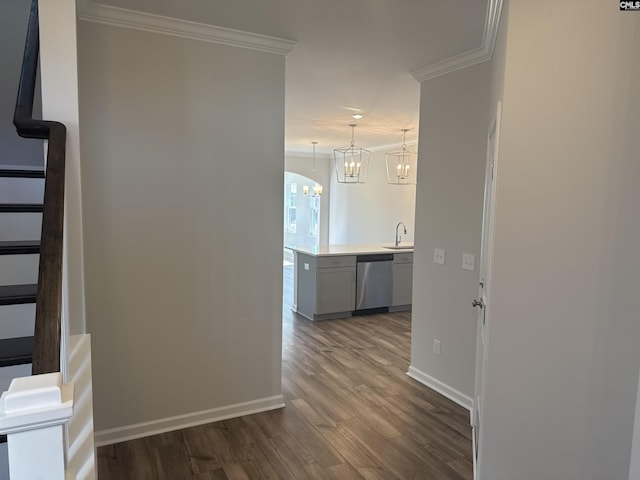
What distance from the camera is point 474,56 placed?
307 centimetres

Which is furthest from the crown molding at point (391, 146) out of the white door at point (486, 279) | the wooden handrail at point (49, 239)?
the wooden handrail at point (49, 239)

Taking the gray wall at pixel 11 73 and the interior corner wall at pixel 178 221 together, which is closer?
the interior corner wall at pixel 178 221

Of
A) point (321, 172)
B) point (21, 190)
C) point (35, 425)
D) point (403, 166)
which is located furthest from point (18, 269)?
point (321, 172)

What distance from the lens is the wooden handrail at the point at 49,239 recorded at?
101 cm

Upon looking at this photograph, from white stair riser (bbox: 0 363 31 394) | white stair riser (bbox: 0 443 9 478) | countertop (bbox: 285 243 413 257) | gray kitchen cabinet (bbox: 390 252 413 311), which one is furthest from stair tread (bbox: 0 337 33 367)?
gray kitchen cabinet (bbox: 390 252 413 311)

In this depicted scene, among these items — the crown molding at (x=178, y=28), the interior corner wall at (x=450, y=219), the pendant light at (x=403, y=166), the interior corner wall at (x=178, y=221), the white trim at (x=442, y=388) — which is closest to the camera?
the crown molding at (x=178, y=28)

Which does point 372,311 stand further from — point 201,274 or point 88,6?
point 88,6

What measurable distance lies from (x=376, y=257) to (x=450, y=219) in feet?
8.22

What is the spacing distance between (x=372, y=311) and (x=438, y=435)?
3171mm

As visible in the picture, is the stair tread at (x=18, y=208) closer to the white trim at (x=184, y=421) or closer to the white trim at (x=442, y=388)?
the white trim at (x=184, y=421)

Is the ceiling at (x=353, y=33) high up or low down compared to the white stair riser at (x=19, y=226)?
up

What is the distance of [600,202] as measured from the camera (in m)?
1.63

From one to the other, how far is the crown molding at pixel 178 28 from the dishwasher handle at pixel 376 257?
3.28 meters

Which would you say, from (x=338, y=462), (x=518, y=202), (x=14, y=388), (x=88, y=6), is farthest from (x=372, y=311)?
(x=14, y=388)
